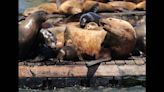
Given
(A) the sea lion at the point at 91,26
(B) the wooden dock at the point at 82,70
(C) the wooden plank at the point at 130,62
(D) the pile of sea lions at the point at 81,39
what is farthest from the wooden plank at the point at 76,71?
(A) the sea lion at the point at 91,26

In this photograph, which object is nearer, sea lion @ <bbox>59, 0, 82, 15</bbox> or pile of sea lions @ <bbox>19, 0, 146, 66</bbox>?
pile of sea lions @ <bbox>19, 0, 146, 66</bbox>

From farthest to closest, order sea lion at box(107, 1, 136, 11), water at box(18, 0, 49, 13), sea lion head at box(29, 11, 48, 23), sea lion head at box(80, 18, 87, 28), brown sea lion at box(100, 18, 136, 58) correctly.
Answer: water at box(18, 0, 49, 13) → sea lion at box(107, 1, 136, 11) → sea lion head at box(29, 11, 48, 23) → sea lion head at box(80, 18, 87, 28) → brown sea lion at box(100, 18, 136, 58)

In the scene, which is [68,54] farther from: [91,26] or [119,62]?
[119,62]

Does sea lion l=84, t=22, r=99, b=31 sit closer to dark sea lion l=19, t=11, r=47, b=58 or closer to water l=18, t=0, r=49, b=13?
dark sea lion l=19, t=11, r=47, b=58

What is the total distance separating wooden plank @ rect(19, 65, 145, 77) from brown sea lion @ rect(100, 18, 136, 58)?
58 centimetres

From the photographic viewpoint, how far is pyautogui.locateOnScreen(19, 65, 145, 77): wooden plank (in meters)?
6.88

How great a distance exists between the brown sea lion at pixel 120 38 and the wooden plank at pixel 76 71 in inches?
22.9

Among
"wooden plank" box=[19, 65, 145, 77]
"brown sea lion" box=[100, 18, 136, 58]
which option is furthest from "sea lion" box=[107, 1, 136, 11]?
"wooden plank" box=[19, 65, 145, 77]

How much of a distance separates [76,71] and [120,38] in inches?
49.8

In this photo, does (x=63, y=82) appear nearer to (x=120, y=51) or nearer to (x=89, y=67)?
(x=89, y=67)

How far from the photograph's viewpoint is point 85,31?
771cm
